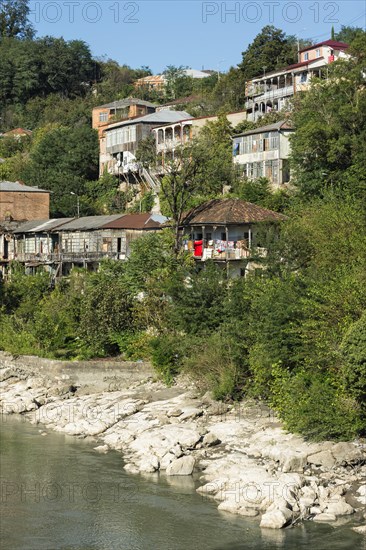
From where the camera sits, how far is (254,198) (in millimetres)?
48094

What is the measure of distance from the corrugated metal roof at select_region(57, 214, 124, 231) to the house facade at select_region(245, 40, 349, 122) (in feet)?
45.4

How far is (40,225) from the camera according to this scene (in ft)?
182

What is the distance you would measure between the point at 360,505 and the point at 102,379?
15.5 metres

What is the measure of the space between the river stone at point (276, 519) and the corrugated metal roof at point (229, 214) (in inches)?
831

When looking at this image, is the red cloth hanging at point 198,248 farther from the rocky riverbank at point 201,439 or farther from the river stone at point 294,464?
the river stone at point 294,464

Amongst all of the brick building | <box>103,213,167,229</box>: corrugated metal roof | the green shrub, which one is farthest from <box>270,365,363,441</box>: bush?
the brick building

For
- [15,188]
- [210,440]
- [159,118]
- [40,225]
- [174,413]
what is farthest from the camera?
[159,118]

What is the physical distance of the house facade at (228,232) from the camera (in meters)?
41.5

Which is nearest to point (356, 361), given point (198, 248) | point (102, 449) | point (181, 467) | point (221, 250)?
point (181, 467)

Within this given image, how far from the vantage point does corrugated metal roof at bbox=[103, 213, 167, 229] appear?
4847 centimetres

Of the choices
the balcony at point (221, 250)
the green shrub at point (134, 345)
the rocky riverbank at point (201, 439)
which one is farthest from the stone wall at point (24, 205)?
the green shrub at point (134, 345)

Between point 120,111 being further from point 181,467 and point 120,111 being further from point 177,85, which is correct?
point 181,467

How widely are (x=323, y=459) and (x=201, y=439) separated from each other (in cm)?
421

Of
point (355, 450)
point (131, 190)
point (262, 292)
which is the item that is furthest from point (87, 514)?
point (131, 190)
